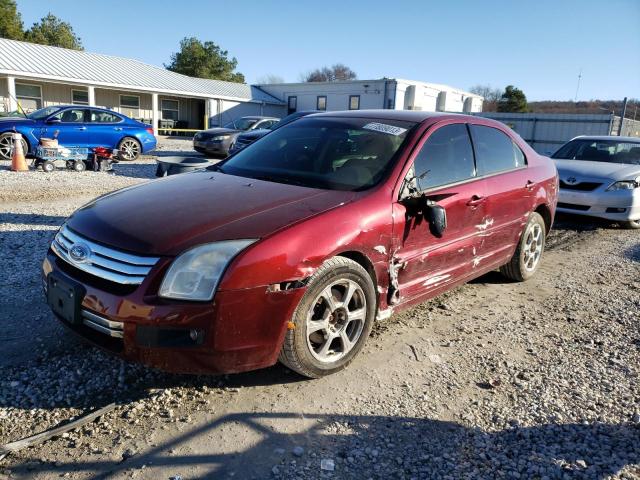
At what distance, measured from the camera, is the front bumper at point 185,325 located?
8.48 feet

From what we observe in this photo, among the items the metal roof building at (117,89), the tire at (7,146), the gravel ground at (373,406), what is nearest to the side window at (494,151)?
the gravel ground at (373,406)

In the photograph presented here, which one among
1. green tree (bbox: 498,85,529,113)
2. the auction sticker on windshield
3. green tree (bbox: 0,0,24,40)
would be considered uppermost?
green tree (bbox: 0,0,24,40)

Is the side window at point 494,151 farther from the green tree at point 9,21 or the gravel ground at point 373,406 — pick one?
the green tree at point 9,21

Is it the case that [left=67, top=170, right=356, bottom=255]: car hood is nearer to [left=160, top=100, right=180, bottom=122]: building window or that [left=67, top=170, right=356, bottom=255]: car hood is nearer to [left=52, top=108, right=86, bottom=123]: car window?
[left=52, top=108, right=86, bottom=123]: car window

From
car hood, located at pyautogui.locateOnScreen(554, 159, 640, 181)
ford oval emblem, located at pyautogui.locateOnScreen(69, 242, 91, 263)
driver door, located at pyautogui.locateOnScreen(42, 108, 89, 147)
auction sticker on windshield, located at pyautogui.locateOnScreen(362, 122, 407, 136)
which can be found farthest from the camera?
driver door, located at pyautogui.locateOnScreen(42, 108, 89, 147)

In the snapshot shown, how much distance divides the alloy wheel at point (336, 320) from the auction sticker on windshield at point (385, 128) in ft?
4.50

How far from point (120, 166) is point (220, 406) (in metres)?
12.0

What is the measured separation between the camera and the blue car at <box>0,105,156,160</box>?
12.4m

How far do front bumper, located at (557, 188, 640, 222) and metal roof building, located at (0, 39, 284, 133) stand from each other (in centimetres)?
2204

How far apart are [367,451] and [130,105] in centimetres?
3064

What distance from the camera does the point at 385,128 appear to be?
13.0 feet

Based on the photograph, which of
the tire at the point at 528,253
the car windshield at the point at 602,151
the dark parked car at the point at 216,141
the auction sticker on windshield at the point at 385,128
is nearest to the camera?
the auction sticker on windshield at the point at 385,128

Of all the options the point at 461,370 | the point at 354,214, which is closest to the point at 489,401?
the point at 461,370

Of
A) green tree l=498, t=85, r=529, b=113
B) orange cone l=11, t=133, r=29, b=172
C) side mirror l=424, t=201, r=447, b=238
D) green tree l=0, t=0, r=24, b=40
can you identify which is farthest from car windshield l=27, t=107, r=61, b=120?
green tree l=498, t=85, r=529, b=113
